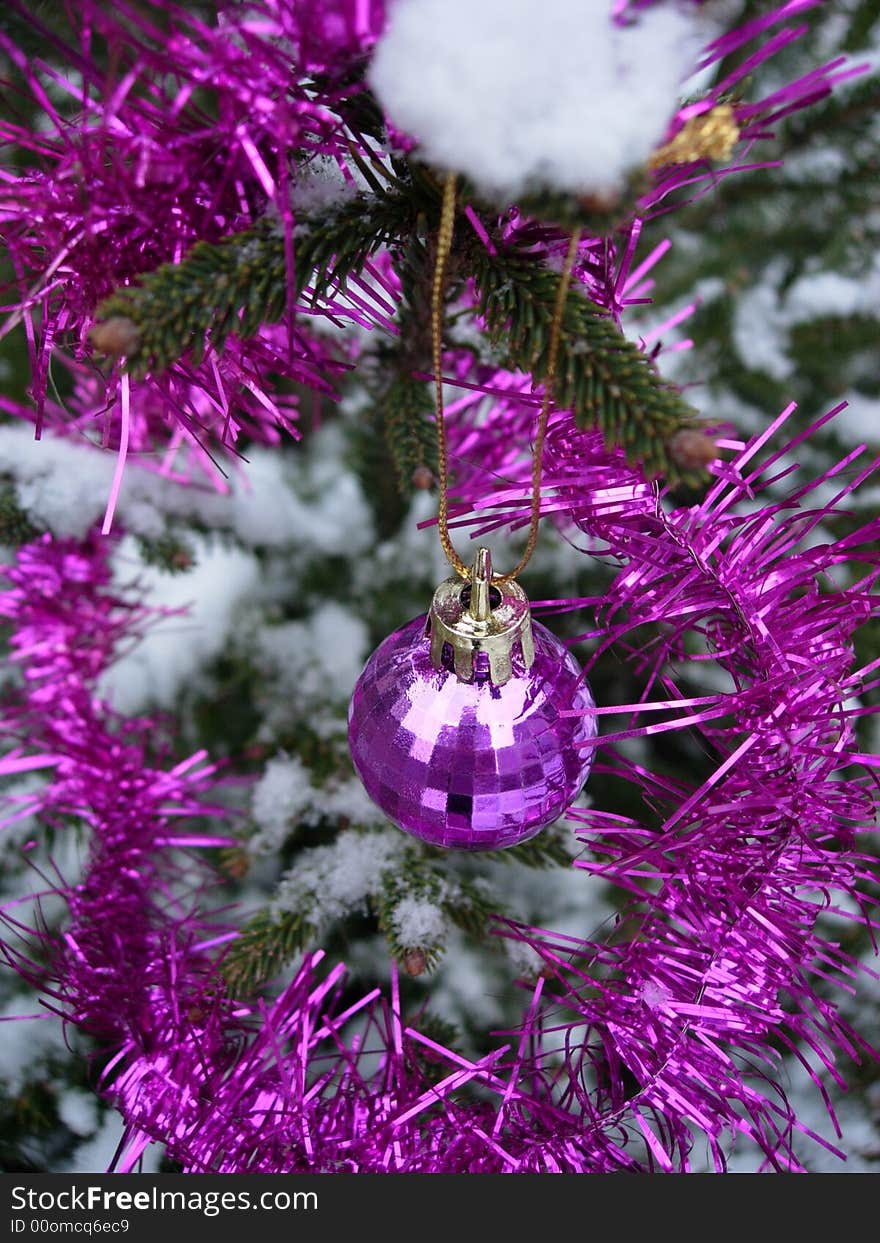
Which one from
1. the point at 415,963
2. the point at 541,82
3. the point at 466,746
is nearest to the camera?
the point at 541,82

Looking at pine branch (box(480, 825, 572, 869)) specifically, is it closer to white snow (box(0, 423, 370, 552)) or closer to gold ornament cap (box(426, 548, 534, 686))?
gold ornament cap (box(426, 548, 534, 686))

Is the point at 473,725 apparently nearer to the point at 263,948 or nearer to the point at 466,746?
the point at 466,746

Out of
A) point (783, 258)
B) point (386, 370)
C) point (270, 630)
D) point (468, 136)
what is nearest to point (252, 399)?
point (386, 370)

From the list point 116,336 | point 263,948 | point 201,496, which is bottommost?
point 263,948

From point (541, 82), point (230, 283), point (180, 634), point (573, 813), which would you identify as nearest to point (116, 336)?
point (230, 283)

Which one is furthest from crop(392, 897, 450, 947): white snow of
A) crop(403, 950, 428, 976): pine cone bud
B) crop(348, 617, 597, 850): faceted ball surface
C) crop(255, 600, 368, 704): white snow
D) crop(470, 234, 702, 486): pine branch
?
crop(470, 234, 702, 486): pine branch

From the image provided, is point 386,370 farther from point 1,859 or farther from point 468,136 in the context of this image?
point 1,859
